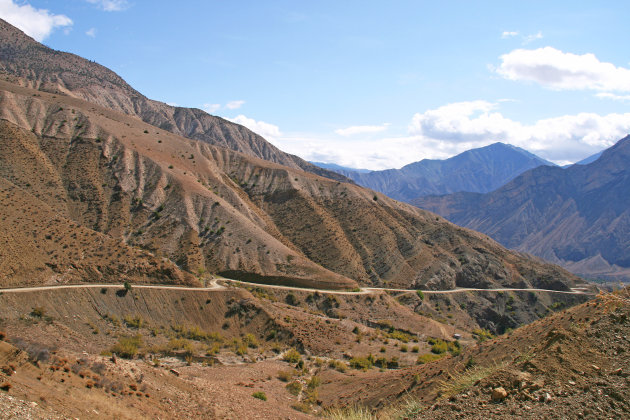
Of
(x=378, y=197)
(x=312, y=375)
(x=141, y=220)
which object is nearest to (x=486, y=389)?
(x=312, y=375)

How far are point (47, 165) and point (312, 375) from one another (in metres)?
61.0

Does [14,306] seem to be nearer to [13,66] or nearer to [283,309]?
[283,309]

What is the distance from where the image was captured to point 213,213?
76.2 m

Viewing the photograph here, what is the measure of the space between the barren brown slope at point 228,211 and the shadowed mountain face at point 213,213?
26 cm

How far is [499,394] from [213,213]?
68159mm

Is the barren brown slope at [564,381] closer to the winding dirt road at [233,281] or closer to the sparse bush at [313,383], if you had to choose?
the sparse bush at [313,383]

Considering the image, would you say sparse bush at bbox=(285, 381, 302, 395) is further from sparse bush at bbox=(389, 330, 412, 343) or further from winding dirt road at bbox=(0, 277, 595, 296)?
sparse bush at bbox=(389, 330, 412, 343)

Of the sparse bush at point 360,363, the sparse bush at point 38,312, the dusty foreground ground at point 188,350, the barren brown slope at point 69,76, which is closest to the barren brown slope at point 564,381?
the dusty foreground ground at point 188,350

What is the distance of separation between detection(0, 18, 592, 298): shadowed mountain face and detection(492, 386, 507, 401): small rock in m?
42.7

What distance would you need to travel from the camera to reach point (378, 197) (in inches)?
4518

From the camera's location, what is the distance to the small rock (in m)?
12.3

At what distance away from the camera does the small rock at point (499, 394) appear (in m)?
12.3

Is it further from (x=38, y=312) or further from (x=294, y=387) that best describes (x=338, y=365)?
(x=38, y=312)

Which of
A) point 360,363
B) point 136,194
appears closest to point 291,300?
point 360,363
